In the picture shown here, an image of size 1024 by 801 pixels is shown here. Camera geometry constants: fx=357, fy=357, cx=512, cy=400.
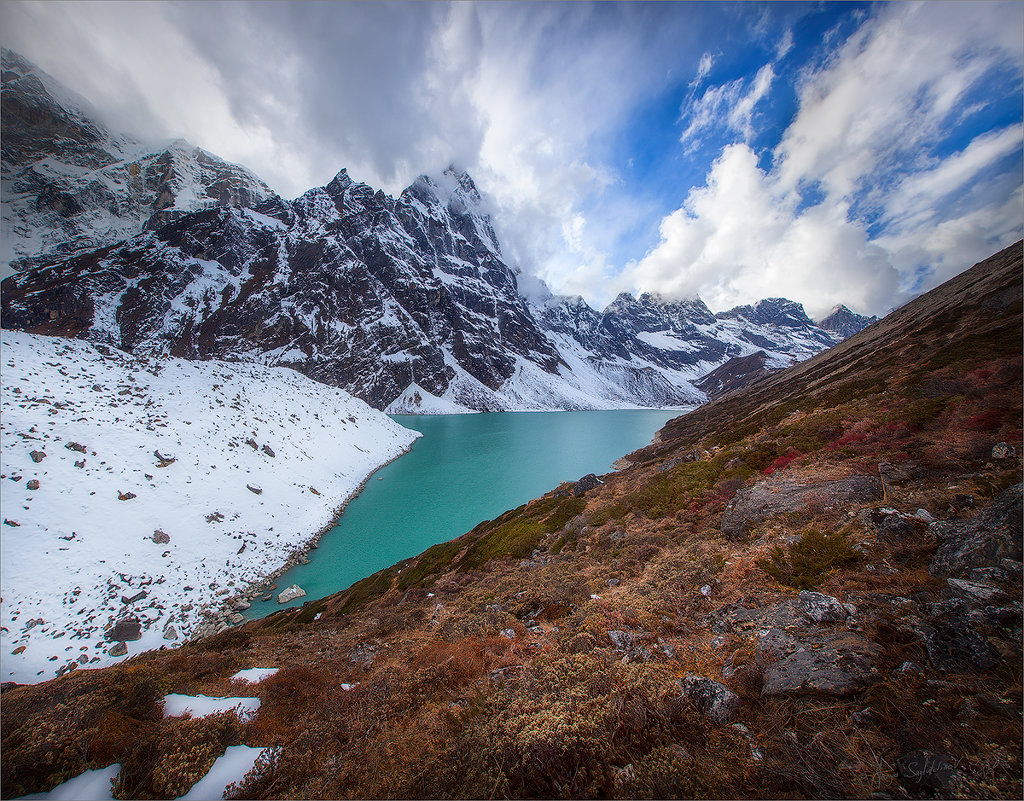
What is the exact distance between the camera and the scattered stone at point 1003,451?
28.1ft

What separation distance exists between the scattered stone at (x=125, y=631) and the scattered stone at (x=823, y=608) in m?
20.6

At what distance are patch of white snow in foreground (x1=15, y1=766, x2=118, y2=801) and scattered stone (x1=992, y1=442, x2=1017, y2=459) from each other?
17440 mm

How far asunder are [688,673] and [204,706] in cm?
818

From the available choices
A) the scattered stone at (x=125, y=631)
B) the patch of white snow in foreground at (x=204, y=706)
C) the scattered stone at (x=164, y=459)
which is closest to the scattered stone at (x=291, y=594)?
the scattered stone at (x=125, y=631)

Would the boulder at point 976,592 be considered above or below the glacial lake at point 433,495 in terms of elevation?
below

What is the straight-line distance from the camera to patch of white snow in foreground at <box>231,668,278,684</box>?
757cm

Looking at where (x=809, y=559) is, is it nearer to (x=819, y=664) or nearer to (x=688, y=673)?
(x=819, y=664)

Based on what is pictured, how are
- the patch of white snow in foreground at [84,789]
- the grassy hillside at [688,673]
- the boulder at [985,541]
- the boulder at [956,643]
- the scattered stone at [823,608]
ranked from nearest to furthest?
the grassy hillside at [688,673]
the boulder at [956,643]
the patch of white snow in foreground at [84,789]
the boulder at [985,541]
the scattered stone at [823,608]

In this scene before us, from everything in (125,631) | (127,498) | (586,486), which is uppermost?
(127,498)

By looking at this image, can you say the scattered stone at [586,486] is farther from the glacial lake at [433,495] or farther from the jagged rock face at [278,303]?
the jagged rock face at [278,303]

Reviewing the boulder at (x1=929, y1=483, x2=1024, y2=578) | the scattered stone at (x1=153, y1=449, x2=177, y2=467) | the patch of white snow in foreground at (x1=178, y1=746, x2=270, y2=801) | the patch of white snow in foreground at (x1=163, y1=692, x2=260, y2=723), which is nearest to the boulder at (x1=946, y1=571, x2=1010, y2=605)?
the boulder at (x1=929, y1=483, x2=1024, y2=578)

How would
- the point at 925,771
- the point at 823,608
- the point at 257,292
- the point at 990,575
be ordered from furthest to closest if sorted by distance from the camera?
the point at 257,292 → the point at 823,608 → the point at 990,575 → the point at 925,771

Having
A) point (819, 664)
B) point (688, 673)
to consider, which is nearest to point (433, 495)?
point (688, 673)

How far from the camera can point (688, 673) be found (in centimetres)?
566
